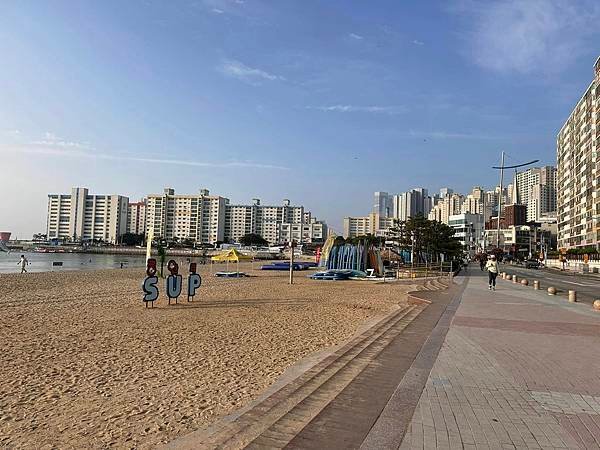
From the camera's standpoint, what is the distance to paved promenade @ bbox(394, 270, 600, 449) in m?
4.01

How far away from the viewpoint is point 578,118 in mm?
82438

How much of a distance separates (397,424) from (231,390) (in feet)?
7.40

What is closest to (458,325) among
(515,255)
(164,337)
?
(164,337)

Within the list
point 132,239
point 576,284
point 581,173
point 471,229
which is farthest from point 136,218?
point 576,284

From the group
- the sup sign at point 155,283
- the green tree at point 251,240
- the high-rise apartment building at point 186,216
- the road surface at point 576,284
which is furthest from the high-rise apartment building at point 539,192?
the sup sign at point 155,283

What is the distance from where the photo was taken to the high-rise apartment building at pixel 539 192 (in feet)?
590

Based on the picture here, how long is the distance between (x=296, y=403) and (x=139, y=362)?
3.46 metres

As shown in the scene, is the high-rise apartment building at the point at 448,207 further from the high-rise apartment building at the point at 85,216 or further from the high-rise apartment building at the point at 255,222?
the high-rise apartment building at the point at 85,216

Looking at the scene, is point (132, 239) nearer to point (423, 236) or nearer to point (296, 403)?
point (423, 236)

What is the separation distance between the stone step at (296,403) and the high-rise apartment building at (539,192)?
188245mm

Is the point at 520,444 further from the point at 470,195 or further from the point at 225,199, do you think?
the point at 470,195

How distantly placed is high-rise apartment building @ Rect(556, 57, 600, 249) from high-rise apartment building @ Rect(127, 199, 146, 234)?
13649 centimetres

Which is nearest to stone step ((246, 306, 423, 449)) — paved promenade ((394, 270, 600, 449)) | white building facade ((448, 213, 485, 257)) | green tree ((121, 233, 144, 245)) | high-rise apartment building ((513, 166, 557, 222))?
paved promenade ((394, 270, 600, 449))

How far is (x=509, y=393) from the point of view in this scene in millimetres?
5320
